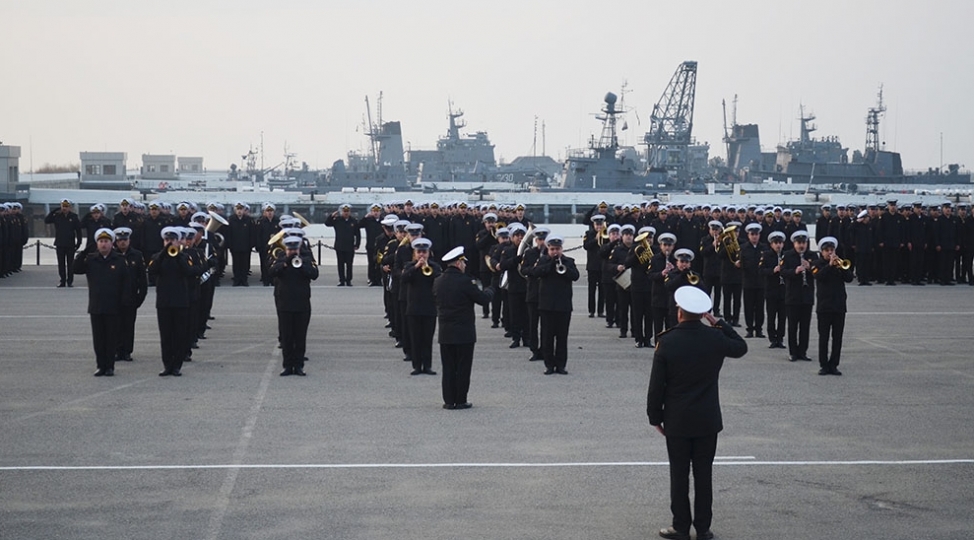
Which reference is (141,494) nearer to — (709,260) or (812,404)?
(812,404)

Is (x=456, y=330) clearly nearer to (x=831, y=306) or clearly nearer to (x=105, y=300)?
(x=105, y=300)

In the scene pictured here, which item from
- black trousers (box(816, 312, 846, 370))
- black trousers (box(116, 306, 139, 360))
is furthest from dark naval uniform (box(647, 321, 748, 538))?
black trousers (box(116, 306, 139, 360))

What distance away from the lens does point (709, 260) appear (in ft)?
69.8

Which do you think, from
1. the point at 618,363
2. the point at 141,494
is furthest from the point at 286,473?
the point at 618,363

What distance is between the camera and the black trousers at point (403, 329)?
1612 centimetres

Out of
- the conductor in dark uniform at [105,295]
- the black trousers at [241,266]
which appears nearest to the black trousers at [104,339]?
the conductor in dark uniform at [105,295]

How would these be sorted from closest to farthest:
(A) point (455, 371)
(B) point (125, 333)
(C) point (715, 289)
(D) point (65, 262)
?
(A) point (455, 371) → (B) point (125, 333) → (C) point (715, 289) → (D) point (65, 262)

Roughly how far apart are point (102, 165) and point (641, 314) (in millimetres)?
90183

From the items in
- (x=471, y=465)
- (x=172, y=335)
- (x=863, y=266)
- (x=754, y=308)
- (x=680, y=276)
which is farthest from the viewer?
(x=863, y=266)

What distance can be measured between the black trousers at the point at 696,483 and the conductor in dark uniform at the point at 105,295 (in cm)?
851

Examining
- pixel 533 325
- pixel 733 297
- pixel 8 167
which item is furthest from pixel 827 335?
pixel 8 167

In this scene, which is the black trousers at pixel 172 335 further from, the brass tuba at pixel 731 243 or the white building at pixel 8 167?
the white building at pixel 8 167

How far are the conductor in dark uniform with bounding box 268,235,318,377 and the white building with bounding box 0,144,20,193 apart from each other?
138 feet

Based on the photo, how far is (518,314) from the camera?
17.8 metres
